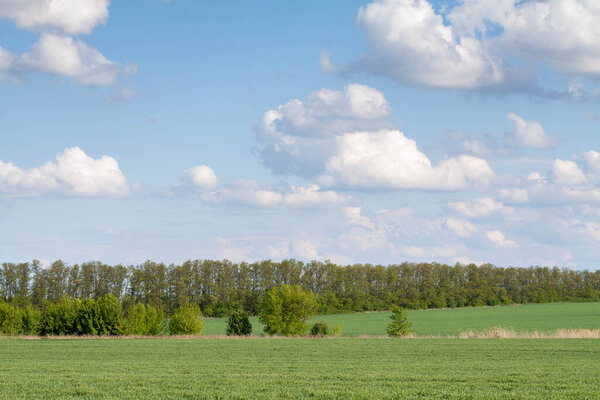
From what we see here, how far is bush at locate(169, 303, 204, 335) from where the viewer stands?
65.6 meters

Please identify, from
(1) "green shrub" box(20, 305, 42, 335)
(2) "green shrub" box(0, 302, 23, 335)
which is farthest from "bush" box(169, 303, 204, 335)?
(2) "green shrub" box(0, 302, 23, 335)

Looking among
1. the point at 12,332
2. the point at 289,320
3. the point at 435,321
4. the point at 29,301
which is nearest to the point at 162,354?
the point at 289,320

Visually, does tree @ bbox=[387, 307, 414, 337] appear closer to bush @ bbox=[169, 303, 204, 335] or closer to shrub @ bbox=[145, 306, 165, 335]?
bush @ bbox=[169, 303, 204, 335]

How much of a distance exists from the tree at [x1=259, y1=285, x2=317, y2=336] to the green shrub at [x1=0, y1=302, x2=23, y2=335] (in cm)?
2981

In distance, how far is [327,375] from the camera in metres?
22.7

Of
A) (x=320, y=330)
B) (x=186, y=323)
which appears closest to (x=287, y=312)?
(x=320, y=330)

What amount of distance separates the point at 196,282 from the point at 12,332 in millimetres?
43004

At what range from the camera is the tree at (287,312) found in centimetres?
6569

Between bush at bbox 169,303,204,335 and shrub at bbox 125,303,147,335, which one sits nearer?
bush at bbox 169,303,204,335

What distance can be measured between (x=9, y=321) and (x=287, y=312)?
33600mm

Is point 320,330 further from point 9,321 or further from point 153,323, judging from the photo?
point 9,321

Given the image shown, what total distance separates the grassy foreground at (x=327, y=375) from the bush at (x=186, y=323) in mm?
28012

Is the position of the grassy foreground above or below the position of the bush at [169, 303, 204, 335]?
above

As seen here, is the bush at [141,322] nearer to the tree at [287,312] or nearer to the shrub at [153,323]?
the shrub at [153,323]
